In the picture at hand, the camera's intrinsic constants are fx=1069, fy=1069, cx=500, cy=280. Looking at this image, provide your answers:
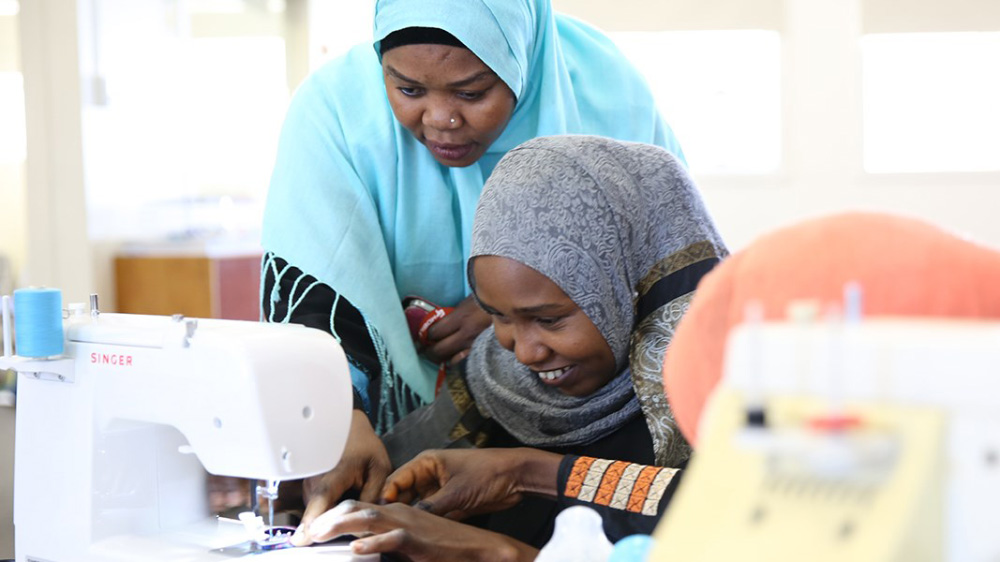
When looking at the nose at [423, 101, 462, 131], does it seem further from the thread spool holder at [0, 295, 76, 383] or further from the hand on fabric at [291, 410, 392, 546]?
the thread spool holder at [0, 295, 76, 383]

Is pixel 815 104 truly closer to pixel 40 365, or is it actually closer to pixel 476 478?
pixel 476 478

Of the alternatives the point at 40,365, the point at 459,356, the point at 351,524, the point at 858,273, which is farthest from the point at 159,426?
the point at 858,273

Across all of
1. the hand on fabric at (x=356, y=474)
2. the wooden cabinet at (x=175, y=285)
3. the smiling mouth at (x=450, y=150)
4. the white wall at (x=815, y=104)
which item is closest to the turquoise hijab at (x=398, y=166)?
the smiling mouth at (x=450, y=150)

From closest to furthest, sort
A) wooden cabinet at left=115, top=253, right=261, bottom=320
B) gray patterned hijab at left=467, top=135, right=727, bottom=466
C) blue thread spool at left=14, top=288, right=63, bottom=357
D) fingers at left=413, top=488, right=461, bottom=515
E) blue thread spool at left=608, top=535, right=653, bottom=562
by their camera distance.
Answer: blue thread spool at left=608, top=535, right=653, bottom=562 → blue thread spool at left=14, top=288, right=63, bottom=357 → fingers at left=413, top=488, right=461, bottom=515 → gray patterned hijab at left=467, top=135, right=727, bottom=466 → wooden cabinet at left=115, top=253, right=261, bottom=320

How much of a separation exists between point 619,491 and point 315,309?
736 millimetres

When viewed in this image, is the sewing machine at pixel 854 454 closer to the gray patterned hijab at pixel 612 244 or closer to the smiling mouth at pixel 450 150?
the gray patterned hijab at pixel 612 244

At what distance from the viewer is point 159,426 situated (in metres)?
1.34

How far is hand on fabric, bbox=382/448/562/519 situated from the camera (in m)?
1.52

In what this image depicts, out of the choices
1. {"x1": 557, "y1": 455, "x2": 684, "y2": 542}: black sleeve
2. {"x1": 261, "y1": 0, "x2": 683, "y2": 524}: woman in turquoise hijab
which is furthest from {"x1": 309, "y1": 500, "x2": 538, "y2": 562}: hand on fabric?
{"x1": 261, "y1": 0, "x2": 683, "y2": 524}: woman in turquoise hijab

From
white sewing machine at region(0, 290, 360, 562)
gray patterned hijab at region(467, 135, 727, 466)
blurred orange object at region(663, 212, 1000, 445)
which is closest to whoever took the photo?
blurred orange object at region(663, 212, 1000, 445)

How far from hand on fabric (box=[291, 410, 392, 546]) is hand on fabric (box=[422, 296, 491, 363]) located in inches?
11.3

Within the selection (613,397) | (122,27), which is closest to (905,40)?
(122,27)

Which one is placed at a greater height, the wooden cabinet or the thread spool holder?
the thread spool holder

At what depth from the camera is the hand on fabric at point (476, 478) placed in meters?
1.52
